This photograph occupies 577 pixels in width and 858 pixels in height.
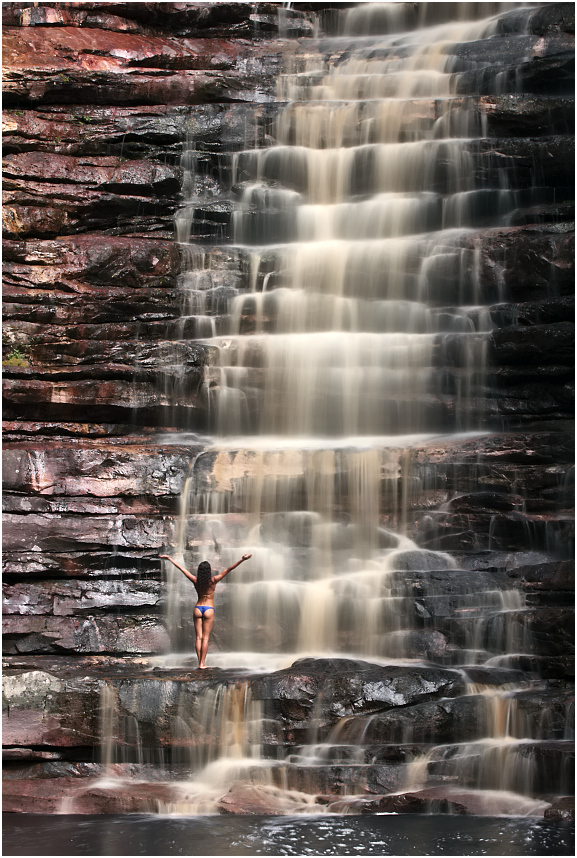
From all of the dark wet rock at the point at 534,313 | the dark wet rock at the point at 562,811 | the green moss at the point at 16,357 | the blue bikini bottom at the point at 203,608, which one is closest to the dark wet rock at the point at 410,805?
the dark wet rock at the point at 562,811

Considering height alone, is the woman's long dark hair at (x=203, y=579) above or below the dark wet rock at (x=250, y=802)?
above

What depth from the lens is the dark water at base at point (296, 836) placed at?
890cm

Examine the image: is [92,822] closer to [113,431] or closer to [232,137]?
[113,431]

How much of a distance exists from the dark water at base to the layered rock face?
405 mm

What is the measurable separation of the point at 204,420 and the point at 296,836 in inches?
334

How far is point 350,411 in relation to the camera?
635 inches

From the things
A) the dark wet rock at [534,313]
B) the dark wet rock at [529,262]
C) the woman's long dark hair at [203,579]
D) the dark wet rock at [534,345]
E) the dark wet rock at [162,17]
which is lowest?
the woman's long dark hair at [203,579]

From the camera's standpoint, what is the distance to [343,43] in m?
22.8

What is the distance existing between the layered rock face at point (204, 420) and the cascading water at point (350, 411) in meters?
0.07

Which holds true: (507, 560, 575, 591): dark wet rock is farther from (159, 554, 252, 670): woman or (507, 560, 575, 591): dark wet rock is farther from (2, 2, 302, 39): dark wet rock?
(2, 2, 302, 39): dark wet rock

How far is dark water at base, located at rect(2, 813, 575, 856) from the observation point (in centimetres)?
890

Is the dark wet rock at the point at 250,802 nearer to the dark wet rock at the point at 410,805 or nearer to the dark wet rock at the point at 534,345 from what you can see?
the dark wet rock at the point at 410,805

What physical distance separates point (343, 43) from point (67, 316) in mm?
10423

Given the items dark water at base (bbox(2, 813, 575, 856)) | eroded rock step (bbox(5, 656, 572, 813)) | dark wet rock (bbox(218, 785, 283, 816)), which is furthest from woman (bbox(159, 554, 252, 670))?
dark water at base (bbox(2, 813, 575, 856))
